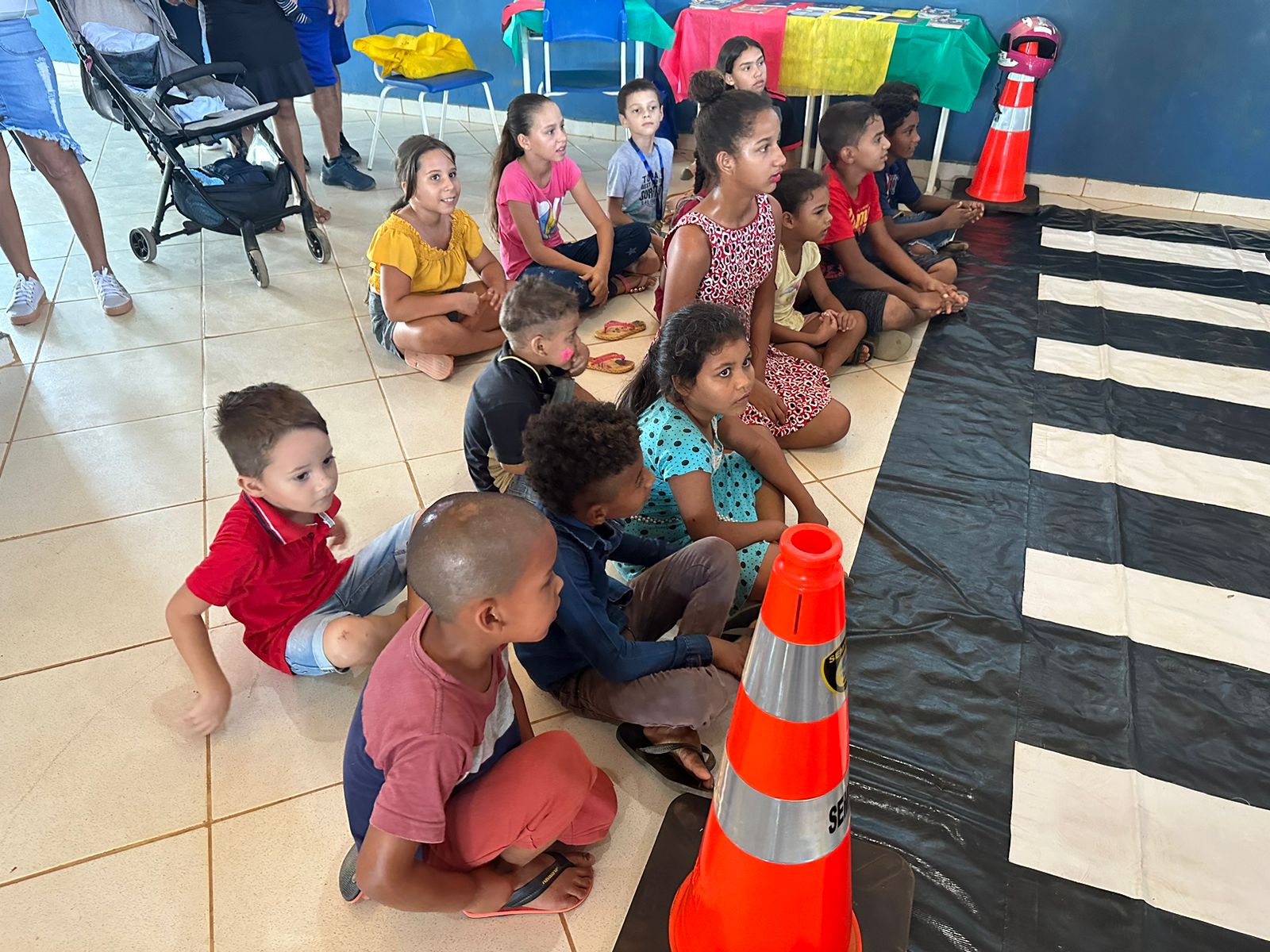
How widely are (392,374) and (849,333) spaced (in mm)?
1498

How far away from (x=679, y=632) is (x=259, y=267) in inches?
98.5

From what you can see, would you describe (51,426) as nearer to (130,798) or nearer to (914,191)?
(130,798)

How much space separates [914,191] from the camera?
3.52 metres

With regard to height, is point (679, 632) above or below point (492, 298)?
below

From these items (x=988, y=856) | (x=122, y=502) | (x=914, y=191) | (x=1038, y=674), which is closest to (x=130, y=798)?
(x=122, y=502)

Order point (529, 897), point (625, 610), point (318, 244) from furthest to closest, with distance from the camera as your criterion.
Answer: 1. point (318, 244)
2. point (625, 610)
3. point (529, 897)

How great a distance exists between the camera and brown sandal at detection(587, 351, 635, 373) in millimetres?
2673

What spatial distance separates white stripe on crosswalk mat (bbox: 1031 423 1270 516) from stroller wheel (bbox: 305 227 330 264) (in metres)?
2.81

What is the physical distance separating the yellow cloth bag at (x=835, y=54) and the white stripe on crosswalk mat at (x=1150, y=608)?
2.83 meters

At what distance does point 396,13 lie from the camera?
183 inches

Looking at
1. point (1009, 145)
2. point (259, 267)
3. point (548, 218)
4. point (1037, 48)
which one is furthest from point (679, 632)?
point (1037, 48)

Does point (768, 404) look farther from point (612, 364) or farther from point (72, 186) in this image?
point (72, 186)

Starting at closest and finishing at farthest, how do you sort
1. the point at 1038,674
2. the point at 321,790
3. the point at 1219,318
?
the point at 321,790 < the point at 1038,674 < the point at 1219,318

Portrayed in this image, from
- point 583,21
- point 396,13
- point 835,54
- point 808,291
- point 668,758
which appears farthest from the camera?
point 396,13
